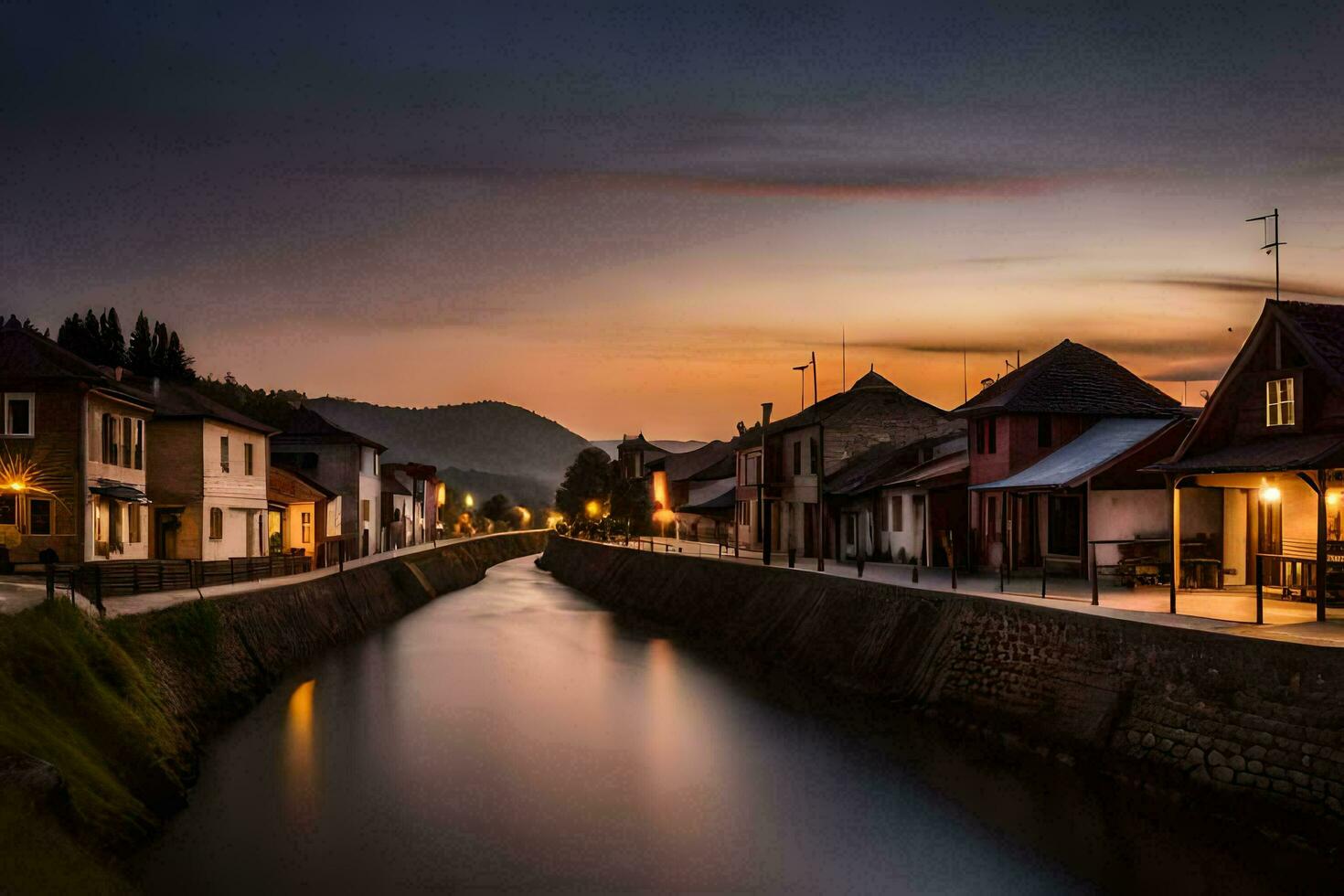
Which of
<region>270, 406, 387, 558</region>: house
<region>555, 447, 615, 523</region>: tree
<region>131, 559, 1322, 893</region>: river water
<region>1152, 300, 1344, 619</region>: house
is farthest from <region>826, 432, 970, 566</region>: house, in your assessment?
<region>555, 447, 615, 523</region>: tree

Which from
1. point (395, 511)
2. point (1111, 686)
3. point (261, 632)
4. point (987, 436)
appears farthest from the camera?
point (395, 511)

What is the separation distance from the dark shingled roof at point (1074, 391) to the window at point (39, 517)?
29.9 meters

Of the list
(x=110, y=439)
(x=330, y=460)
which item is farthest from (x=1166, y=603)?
(x=330, y=460)

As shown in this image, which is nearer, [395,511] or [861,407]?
[861,407]

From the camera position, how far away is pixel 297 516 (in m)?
54.1

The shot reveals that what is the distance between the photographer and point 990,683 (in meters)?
23.8

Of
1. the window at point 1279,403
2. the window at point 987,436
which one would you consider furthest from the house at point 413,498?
the window at point 1279,403

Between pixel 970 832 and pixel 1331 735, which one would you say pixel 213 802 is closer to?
pixel 970 832

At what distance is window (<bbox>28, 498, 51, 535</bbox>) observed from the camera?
3319 cm

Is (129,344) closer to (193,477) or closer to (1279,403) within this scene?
(193,477)

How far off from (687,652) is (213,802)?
72.9ft

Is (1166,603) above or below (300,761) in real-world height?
above

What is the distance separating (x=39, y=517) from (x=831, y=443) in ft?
106

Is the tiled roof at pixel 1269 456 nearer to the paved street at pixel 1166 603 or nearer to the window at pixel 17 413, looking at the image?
the paved street at pixel 1166 603
